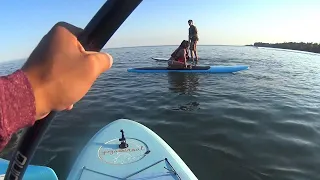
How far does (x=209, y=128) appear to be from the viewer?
24.3 feet

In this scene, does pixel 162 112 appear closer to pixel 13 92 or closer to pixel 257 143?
pixel 257 143

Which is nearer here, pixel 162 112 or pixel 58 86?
pixel 58 86

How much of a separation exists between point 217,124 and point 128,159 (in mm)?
4141

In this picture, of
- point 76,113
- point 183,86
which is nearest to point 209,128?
point 76,113

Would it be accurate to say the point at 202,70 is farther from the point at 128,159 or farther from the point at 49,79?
the point at 49,79

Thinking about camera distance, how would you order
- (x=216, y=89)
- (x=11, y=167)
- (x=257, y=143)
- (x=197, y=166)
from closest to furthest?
1. (x=11, y=167)
2. (x=197, y=166)
3. (x=257, y=143)
4. (x=216, y=89)

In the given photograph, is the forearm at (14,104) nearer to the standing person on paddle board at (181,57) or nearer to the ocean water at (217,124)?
the ocean water at (217,124)

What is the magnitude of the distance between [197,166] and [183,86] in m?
7.63

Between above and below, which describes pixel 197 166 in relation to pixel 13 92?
below

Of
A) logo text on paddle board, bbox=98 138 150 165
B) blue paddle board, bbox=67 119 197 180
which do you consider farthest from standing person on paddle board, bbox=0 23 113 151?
logo text on paddle board, bbox=98 138 150 165

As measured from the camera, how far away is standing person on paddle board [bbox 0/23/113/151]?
0.67 metres

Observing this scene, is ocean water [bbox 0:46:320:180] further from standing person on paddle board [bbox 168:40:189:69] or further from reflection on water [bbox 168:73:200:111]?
standing person on paddle board [bbox 168:40:189:69]

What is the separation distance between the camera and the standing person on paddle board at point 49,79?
2.21 feet

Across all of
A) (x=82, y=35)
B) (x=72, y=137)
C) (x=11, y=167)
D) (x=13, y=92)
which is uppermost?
(x=82, y=35)
